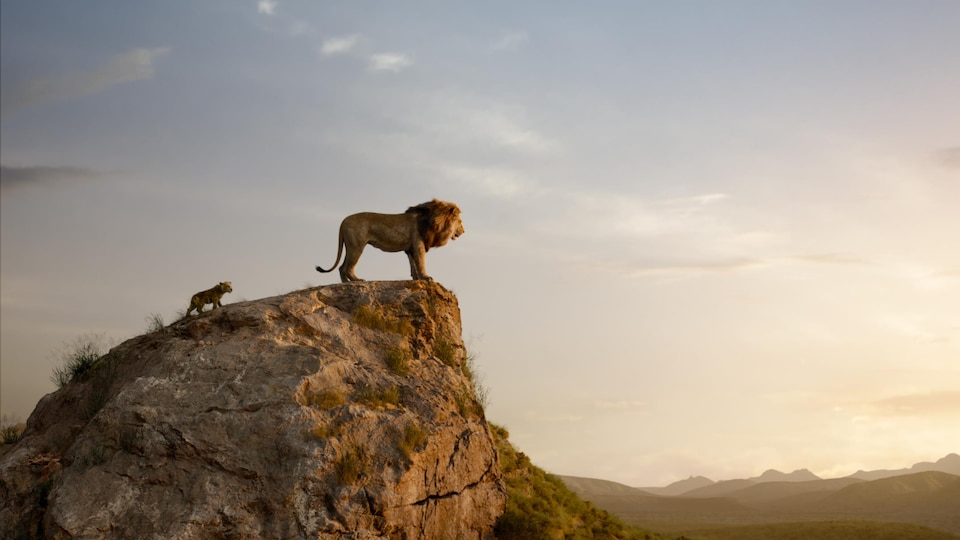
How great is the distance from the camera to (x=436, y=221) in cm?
1892

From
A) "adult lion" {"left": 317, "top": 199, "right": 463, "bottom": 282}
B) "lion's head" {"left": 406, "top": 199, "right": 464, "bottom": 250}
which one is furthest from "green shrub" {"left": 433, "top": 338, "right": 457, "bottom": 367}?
"lion's head" {"left": 406, "top": 199, "right": 464, "bottom": 250}

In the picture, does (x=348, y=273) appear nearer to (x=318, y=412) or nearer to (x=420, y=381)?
(x=420, y=381)

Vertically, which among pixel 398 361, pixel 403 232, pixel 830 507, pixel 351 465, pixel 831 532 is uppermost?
pixel 403 232

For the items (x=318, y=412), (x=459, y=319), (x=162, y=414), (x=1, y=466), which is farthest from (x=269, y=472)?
(x=459, y=319)

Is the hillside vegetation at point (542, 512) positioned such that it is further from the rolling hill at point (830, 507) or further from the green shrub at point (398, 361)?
the rolling hill at point (830, 507)

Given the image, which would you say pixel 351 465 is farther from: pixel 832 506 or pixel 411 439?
pixel 832 506

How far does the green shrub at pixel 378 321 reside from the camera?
17375 mm

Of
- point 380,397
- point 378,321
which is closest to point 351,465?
point 380,397

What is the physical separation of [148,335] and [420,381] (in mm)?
6105

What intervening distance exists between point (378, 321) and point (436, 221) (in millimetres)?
2954

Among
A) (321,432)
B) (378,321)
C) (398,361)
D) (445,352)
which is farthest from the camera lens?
(445,352)

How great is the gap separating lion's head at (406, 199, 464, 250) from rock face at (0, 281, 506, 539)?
1.87 meters

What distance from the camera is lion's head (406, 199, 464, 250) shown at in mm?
18875

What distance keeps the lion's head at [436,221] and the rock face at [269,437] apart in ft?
6.13
